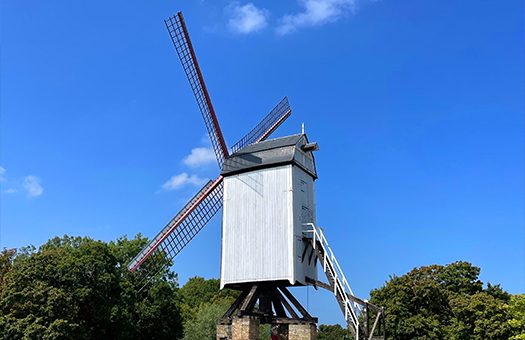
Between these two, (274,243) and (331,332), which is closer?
(274,243)

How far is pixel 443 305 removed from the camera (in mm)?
35500

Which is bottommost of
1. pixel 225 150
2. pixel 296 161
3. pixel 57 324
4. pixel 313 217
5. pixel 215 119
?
pixel 57 324

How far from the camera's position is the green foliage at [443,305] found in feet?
107

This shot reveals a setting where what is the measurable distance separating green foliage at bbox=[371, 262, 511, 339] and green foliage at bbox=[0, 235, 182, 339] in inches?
605

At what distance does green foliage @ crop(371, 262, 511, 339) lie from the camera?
107ft

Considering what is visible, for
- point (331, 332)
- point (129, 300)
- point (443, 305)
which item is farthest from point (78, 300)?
point (331, 332)

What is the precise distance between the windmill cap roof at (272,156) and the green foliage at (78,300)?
1166 centimetres

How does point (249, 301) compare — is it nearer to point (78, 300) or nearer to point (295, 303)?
point (295, 303)

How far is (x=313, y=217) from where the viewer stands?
23.0 m

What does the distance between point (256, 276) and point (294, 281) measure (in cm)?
167

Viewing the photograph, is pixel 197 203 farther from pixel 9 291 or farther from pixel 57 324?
pixel 9 291

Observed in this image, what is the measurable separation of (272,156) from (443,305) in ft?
67.2

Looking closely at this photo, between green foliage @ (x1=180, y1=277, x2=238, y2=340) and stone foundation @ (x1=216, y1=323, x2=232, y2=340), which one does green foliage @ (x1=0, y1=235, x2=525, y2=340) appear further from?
stone foundation @ (x1=216, y1=323, x2=232, y2=340)

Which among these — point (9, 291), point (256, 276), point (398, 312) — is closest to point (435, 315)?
point (398, 312)
